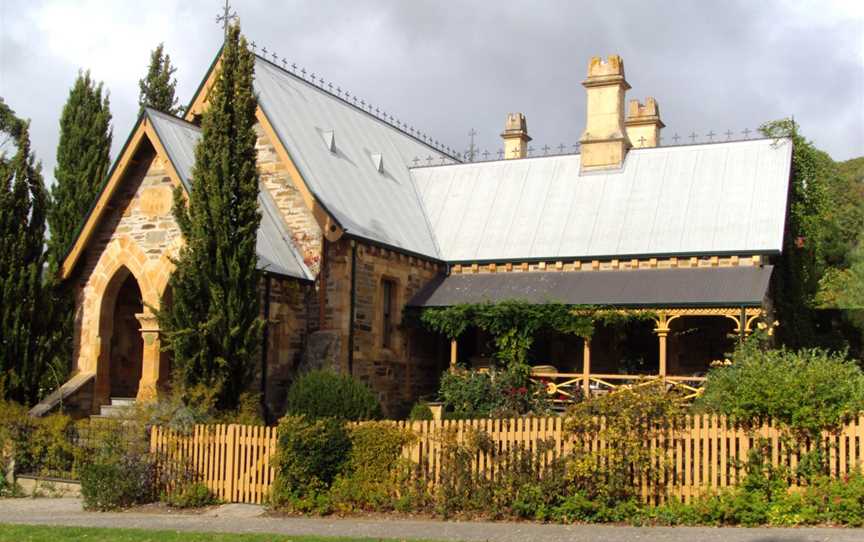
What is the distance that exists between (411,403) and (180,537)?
12877 mm

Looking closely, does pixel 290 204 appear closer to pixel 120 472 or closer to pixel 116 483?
pixel 120 472

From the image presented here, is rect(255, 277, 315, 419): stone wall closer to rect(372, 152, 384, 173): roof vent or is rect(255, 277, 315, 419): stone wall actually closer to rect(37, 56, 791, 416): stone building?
rect(37, 56, 791, 416): stone building

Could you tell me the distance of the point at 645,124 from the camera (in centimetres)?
3288

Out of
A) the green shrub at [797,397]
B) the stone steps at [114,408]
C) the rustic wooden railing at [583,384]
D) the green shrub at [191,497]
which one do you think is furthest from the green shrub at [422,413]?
the green shrub at [797,397]

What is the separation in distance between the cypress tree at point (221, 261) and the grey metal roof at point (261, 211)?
1.57 meters

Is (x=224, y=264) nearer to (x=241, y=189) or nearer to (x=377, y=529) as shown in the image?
(x=241, y=189)

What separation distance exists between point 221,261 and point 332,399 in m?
3.09

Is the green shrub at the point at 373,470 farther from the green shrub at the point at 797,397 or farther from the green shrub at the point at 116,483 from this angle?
the green shrub at the point at 797,397

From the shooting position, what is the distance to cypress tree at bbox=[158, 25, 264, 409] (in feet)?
56.0

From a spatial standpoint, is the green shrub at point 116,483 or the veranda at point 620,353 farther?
the veranda at point 620,353

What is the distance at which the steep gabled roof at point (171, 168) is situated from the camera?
20.2 metres

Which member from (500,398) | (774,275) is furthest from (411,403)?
(774,275)

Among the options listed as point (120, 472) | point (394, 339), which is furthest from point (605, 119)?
point (120, 472)

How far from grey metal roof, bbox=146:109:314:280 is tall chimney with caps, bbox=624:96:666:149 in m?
14.3
